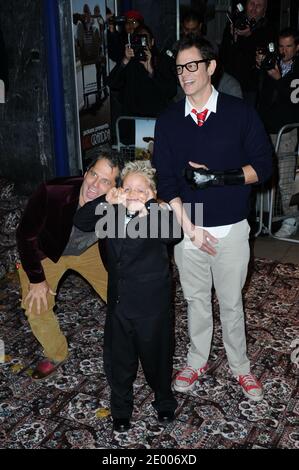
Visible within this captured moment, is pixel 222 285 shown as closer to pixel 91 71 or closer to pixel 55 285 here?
pixel 55 285

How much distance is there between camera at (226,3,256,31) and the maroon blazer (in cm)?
354

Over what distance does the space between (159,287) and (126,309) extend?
21 cm

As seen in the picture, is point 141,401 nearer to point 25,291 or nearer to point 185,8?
point 25,291

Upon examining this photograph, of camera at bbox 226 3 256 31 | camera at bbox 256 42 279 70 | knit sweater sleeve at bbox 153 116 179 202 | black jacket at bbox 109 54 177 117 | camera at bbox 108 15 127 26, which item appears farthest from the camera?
camera at bbox 108 15 127 26

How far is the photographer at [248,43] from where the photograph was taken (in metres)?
5.94

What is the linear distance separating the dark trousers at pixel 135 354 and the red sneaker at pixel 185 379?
0.31m

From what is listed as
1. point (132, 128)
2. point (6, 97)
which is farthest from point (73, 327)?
point (6, 97)

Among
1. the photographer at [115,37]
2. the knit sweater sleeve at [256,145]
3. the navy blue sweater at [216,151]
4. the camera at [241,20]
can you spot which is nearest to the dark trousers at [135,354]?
the navy blue sweater at [216,151]

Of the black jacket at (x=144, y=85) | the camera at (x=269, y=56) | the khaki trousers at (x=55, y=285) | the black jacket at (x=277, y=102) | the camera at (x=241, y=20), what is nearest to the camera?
the khaki trousers at (x=55, y=285)

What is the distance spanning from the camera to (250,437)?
3.06m

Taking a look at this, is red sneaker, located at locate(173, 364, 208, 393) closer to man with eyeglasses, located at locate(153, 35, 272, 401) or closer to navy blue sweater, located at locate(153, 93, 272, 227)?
man with eyeglasses, located at locate(153, 35, 272, 401)

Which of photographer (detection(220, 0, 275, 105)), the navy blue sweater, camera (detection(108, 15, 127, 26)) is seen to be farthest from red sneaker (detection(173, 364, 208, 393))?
camera (detection(108, 15, 127, 26))

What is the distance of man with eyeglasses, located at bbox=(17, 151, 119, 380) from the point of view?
3.20 metres

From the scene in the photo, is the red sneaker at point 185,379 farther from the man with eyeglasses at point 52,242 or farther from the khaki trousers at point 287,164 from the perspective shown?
the khaki trousers at point 287,164
